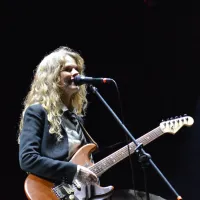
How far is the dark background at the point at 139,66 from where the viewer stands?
10.1ft

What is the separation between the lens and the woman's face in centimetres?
208

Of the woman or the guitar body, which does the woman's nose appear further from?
the guitar body

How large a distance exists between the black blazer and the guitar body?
4 centimetres

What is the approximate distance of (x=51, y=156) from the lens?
1.84 m

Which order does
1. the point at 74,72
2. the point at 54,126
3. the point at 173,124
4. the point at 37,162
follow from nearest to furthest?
the point at 37,162 → the point at 54,126 → the point at 74,72 → the point at 173,124

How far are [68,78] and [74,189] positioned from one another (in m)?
0.72

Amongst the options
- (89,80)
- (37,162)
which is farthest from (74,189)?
(89,80)

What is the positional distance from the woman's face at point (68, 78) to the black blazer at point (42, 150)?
0.78 feet

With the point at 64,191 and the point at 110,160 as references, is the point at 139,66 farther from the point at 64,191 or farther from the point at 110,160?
the point at 64,191

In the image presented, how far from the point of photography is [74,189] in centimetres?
181

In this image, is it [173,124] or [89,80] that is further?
[173,124]

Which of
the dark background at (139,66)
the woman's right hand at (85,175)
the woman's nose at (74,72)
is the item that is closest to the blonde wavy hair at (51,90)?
the woman's nose at (74,72)

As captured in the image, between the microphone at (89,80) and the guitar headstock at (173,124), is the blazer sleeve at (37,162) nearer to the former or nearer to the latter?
the microphone at (89,80)

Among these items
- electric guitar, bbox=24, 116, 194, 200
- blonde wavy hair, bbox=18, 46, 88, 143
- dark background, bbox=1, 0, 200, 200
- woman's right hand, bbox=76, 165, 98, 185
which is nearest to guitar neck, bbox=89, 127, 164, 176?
electric guitar, bbox=24, 116, 194, 200
